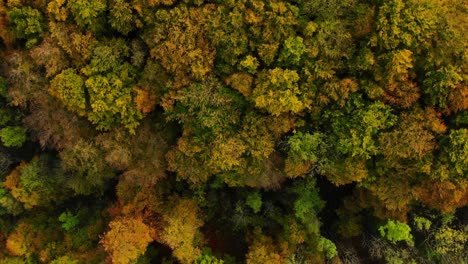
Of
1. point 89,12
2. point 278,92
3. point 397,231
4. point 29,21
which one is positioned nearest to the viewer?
point 278,92

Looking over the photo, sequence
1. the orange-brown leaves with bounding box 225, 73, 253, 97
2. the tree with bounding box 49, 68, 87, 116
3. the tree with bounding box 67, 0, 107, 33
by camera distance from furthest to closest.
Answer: the tree with bounding box 49, 68, 87, 116 → the tree with bounding box 67, 0, 107, 33 → the orange-brown leaves with bounding box 225, 73, 253, 97

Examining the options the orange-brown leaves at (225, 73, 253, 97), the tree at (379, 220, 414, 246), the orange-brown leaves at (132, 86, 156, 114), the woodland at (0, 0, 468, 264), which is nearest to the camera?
the woodland at (0, 0, 468, 264)

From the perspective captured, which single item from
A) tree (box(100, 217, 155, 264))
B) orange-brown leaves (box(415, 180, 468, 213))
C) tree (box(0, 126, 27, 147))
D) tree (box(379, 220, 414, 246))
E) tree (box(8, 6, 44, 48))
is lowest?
tree (box(100, 217, 155, 264))

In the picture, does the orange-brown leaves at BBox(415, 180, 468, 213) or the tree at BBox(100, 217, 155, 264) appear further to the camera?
the tree at BBox(100, 217, 155, 264)

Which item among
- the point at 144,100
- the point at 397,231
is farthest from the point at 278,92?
the point at 397,231

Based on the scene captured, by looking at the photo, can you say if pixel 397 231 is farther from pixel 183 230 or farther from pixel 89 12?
pixel 89 12

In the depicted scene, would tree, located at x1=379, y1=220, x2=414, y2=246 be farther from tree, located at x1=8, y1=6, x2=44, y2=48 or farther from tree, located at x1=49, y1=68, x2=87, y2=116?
tree, located at x1=8, y1=6, x2=44, y2=48

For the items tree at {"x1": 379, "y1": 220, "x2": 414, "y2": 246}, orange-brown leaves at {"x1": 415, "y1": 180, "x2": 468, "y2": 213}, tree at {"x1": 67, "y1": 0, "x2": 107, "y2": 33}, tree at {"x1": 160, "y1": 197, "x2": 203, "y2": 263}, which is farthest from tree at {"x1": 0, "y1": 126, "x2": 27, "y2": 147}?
orange-brown leaves at {"x1": 415, "y1": 180, "x2": 468, "y2": 213}

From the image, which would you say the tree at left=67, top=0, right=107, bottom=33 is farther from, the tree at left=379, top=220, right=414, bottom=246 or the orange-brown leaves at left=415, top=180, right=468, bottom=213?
the tree at left=379, top=220, right=414, bottom=246

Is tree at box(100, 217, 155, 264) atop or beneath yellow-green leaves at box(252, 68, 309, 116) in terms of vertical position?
beneath
